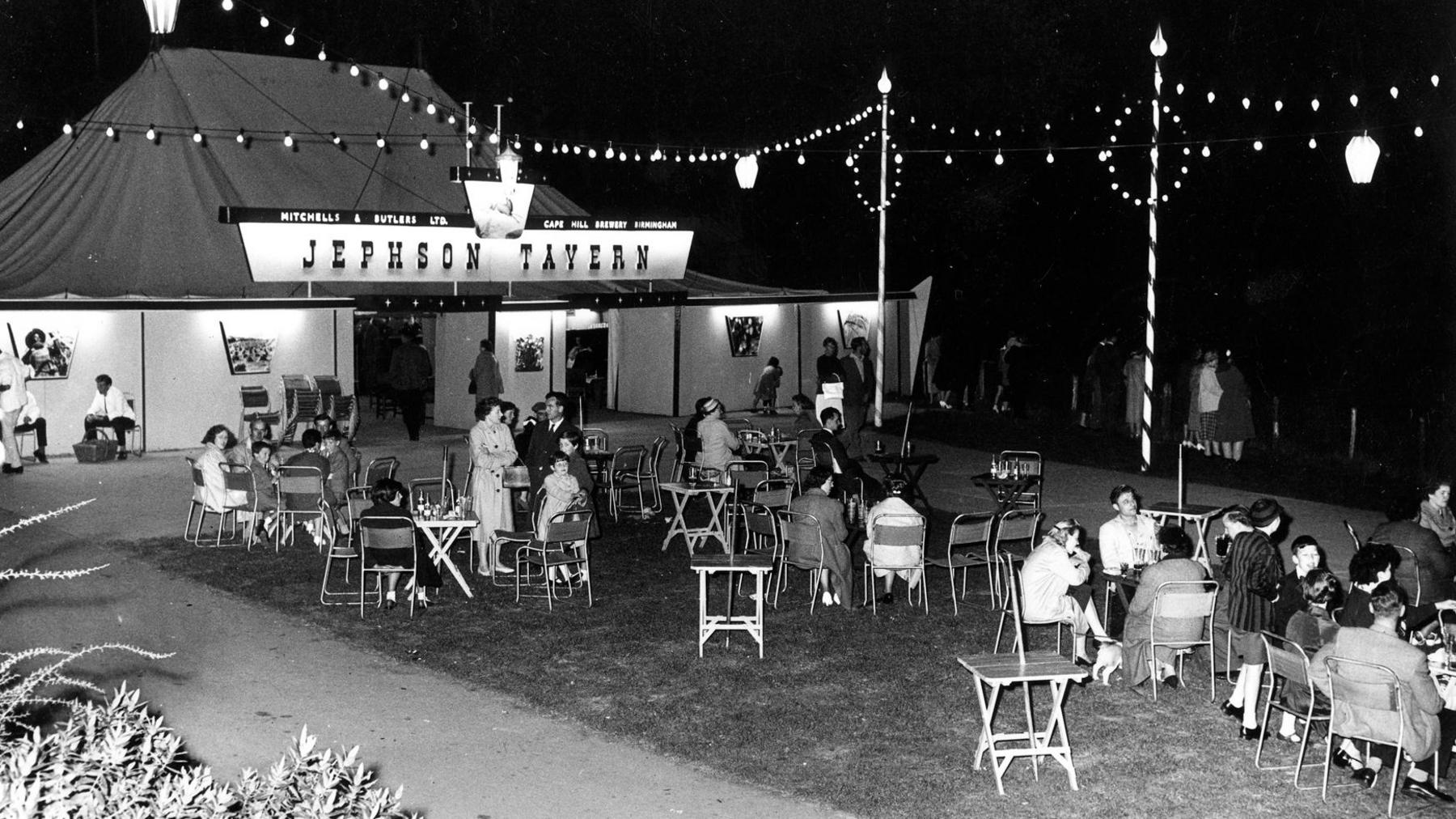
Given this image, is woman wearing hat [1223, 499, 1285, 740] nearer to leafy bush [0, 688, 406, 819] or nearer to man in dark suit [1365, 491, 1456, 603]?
man in dark suit [1365, 491, 1456, 603]

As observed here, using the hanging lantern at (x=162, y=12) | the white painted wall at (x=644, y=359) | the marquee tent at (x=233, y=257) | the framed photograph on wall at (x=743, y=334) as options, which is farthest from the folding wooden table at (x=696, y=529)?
the framed photograph on wall at (x=743, y=334)

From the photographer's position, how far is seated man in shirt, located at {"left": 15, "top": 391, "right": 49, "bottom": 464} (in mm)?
18672

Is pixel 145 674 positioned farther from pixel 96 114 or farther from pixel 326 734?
pixel 96 114

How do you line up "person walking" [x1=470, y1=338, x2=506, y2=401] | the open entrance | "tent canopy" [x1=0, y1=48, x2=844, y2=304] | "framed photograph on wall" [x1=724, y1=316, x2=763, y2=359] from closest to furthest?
"person walking" [x1=470, y1=338, x2=506, y2=401] → "tent canopy" [x1=0, y1=48, x2=844, y2=304] → the open entrance → "framed photograph on wall" [x1=724, y1=316, x2=763, y2=359]

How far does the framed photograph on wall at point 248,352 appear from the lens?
69.8 feet

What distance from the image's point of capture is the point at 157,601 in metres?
11.4

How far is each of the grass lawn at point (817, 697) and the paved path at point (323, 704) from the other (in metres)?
0.25

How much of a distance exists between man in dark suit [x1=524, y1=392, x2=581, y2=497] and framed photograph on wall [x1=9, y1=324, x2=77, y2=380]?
923 cm

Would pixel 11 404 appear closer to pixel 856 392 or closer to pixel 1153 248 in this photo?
pixel 856 392

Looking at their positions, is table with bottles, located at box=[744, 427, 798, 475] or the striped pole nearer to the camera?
the striped pole

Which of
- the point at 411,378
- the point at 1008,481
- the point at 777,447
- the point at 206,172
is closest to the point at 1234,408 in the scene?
the point at 777,447

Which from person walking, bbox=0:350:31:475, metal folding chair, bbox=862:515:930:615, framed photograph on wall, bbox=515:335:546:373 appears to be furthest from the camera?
framed photograph on wall, bbox=515:335:546:373

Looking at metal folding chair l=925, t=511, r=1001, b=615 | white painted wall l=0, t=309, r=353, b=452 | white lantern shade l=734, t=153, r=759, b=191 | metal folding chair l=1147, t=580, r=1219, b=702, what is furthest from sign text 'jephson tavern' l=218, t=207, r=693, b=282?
metal folding chair l=1147, t=580, r=1219, b=702

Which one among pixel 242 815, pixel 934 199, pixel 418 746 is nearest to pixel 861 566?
pixel 418 746
